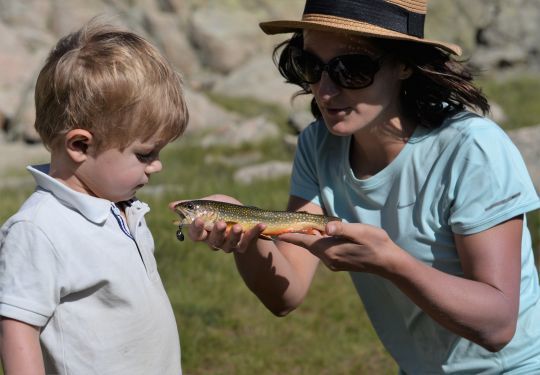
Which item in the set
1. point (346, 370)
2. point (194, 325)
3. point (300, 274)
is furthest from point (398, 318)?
point (194, 325)

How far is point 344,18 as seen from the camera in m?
3.46

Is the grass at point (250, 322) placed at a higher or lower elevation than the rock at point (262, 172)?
higher

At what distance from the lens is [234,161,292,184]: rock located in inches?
402

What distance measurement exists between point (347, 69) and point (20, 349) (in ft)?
4.88

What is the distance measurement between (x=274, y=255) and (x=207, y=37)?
79.3ft

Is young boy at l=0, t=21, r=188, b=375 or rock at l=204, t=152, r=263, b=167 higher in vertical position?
young boy at l=0, t=21, r=188, b=375

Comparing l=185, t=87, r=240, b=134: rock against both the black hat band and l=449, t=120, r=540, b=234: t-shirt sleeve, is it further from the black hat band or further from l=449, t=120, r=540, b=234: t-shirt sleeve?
l=449, t=120, r=540, b=234: t-shirt sleeve

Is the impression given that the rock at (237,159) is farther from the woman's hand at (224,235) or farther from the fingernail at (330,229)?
the fingernail at (330,229)

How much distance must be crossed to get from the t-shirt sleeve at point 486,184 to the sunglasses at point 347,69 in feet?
1.35

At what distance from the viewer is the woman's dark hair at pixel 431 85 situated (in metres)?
3.52

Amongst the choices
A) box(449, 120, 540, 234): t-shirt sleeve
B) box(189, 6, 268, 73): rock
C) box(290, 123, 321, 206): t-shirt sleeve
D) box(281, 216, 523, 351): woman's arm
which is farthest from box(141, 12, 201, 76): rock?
box(281, 216, 523, 351): woman's arm

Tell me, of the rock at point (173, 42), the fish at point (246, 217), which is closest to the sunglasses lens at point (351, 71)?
the fish at point (246, 217)

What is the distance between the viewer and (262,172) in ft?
34.2

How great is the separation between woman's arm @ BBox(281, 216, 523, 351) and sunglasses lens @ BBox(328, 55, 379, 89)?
604mm
